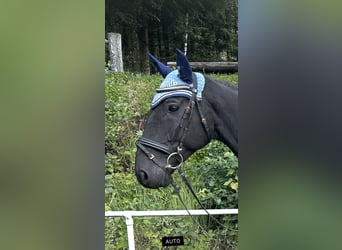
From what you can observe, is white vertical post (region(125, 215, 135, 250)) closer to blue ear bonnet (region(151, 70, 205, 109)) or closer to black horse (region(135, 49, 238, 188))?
black horse (region(135, 49, 238, 188))

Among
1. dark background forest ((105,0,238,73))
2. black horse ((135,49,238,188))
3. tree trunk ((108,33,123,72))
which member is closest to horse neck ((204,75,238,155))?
black horse ((135,49,238,188))

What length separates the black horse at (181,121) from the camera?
4.98 feet

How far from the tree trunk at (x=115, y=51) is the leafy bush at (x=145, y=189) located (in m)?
0.03

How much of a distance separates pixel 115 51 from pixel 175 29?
0.77 ft

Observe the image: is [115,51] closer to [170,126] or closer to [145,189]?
[170,126]

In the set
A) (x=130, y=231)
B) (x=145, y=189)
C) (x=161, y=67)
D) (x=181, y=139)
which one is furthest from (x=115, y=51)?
(x=130, y=231)

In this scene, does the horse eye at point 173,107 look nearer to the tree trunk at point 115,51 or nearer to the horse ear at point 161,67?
the horse ear at point 161,67

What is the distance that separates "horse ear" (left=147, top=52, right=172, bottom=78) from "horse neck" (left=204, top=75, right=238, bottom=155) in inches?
6.1

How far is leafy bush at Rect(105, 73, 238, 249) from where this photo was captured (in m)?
1.49

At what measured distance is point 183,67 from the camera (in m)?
1.53

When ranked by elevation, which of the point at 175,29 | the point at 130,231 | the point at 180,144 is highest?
the point at 175,29

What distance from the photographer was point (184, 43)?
1.54 m
